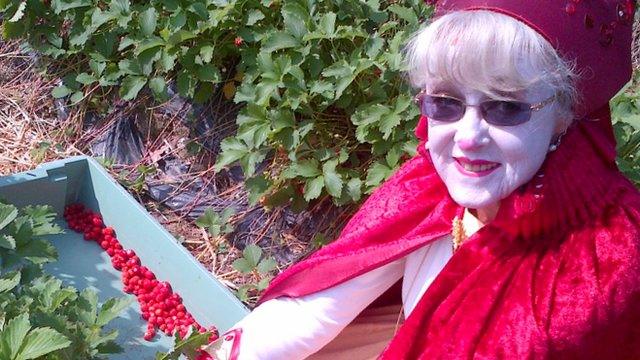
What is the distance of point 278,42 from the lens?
2754 mm

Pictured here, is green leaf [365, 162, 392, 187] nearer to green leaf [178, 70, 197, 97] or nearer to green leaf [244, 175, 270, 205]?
green leaf [244, 175, 270, 205]

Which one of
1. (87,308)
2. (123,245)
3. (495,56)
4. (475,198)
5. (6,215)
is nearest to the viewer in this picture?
(495,56)

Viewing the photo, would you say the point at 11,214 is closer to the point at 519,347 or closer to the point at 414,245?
the point at 414,245

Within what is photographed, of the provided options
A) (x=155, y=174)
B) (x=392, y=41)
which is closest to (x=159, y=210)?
(x=155, y=174)

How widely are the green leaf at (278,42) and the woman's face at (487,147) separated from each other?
4.56ft

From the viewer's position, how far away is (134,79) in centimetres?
316

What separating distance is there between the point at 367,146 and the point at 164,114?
88 centimetres

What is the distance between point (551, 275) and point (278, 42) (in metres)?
1.56

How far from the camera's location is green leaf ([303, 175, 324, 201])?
267cm

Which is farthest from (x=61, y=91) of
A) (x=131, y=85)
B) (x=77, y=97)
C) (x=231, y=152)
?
(x=231, y=152)

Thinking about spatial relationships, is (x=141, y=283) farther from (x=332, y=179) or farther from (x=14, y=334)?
(x=14, y=334)

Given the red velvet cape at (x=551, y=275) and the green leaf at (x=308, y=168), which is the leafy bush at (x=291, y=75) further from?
the red velvet cape at (x=551, y=275)

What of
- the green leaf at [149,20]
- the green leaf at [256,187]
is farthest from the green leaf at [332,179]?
the green leaf at [149,20]

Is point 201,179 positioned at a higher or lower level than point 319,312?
lower
